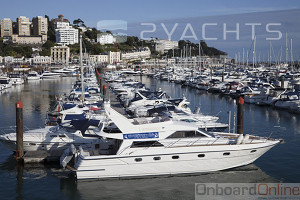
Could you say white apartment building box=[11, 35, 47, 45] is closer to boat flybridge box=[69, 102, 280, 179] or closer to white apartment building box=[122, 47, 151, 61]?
white apartment building box=[122, 47, 151, 61]

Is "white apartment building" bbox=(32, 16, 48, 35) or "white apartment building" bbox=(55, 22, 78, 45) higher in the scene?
"white apartment building" bbox=(32, 16, 48, 35)

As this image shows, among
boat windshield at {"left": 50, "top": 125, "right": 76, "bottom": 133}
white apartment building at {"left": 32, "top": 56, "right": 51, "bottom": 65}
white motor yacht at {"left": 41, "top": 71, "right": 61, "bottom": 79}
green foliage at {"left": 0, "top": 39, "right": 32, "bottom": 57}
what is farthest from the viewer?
green foliage at {"left": 0, "top": 39, "right": 32, "bottom": 57}

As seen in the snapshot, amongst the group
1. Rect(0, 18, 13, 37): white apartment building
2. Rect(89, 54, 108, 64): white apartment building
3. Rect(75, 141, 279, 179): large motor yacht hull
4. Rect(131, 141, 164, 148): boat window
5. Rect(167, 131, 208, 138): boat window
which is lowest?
Rect(75, 141, 279, 179): large motor yacht hull

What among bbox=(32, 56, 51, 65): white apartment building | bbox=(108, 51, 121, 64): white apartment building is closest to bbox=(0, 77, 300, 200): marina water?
bbox=(32, 56, 51, 65): white apartment building

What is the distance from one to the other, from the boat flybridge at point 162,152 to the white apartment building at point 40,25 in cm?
17696

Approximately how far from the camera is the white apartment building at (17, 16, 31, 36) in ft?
598

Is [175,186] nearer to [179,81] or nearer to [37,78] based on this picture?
[179,81]

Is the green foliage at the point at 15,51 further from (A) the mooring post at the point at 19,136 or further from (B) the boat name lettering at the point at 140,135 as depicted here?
(B) the boat name lettering at the point at 140,135

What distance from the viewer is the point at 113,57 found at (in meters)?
160

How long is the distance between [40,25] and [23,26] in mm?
10056

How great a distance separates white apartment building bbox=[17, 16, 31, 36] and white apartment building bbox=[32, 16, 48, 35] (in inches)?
171

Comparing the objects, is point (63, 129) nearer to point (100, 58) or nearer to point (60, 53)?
point (60, 53)

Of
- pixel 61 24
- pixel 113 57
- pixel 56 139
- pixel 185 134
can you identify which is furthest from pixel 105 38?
pixel 185 134

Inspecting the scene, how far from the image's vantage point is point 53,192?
14844mm
